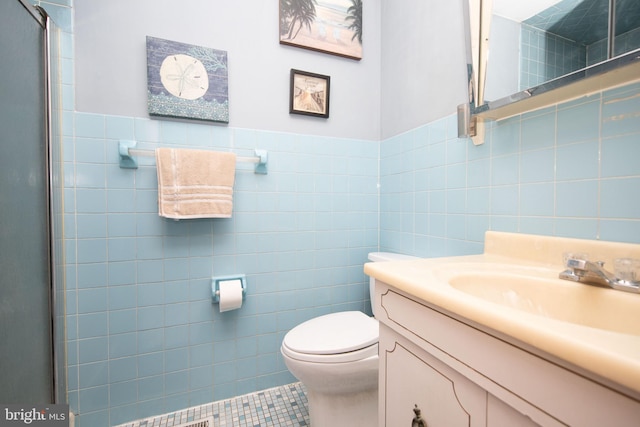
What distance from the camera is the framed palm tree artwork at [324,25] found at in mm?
1348

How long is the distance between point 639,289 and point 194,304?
1.48m

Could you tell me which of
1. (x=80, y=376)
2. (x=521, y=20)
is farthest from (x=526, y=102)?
(x=80, y=376)

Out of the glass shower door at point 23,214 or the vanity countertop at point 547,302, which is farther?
the glass shower door at point 23,214

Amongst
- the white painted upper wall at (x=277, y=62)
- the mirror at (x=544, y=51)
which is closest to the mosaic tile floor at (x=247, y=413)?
the white painted upper wall at (x=277, y=62)

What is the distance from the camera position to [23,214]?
845 millimetres

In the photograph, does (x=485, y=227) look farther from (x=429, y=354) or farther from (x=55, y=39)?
(x=55, y=39)

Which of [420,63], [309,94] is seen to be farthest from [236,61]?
[420,63]

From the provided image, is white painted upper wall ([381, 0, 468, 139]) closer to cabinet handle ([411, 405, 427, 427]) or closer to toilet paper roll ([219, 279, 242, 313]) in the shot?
cabinet handle ([411, 405, 427, 427])

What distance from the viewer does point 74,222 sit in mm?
1076

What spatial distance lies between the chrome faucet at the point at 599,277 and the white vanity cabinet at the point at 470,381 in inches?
11.4

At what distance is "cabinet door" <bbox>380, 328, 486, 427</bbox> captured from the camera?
452 mm

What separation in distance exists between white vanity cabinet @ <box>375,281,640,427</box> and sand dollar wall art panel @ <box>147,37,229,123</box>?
113 cm

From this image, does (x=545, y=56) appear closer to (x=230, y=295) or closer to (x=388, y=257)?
(x=388, y=257)

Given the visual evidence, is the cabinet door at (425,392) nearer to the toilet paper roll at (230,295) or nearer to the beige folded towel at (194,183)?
the toilet paper roll at (230,295)
